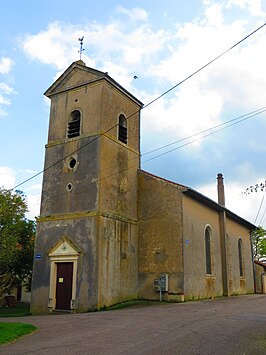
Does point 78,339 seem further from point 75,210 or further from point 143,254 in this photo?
point 143,254

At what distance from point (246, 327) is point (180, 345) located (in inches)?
120

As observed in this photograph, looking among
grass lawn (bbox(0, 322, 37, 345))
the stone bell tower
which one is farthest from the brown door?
grass lawn (bbox(0, 322, 37, 345))

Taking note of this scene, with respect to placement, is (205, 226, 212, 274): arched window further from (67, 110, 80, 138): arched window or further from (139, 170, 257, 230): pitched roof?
(67, 110, 80, 138): arched window

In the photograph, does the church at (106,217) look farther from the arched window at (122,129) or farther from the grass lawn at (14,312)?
the grass lawn at (14,312)

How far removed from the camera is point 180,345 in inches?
316

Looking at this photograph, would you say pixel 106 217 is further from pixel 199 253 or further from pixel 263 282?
pixel 263 282

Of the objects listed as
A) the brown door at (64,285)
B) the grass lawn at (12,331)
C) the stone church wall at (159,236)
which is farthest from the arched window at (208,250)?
the grass lawn at (12,331)

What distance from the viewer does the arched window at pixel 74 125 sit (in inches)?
813

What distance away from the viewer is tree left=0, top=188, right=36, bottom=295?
79.6 ft

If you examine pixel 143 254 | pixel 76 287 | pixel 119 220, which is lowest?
pixel 76 287

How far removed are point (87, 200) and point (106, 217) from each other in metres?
1.27

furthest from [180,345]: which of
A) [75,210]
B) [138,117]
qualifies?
[138,117]

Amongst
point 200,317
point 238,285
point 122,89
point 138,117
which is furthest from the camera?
point 238,285

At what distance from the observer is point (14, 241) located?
2436cm
